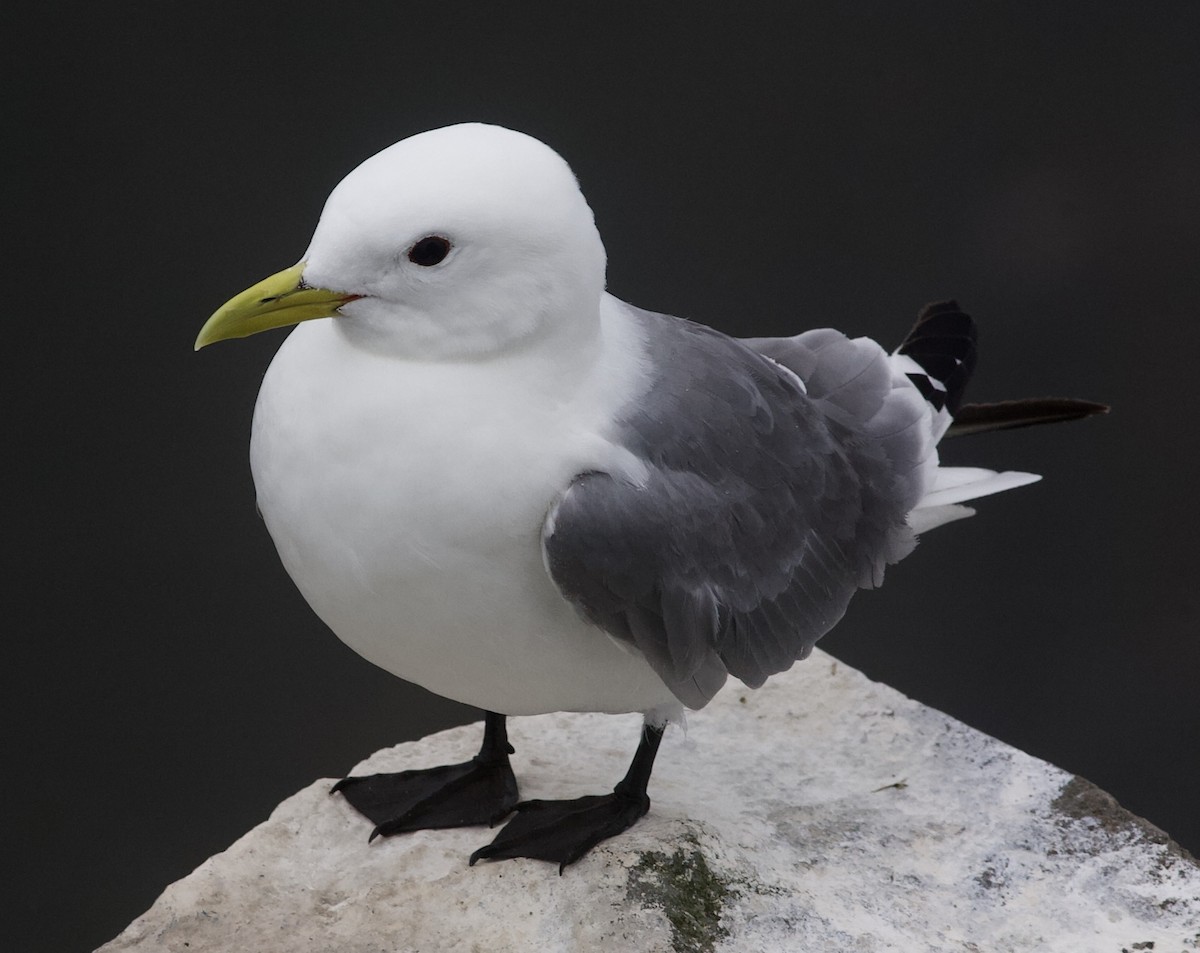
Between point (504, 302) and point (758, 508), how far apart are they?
23.7 inches

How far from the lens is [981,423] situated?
10.9 ft

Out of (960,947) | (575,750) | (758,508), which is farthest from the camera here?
(575,750)

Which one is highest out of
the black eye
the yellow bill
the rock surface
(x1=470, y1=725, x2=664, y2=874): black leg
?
the black eye

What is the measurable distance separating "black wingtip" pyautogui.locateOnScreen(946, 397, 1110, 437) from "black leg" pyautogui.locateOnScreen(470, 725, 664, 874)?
934mm

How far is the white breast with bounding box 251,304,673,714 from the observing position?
2.35 metres

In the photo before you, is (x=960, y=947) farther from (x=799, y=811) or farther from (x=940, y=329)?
(x=940, y=329)

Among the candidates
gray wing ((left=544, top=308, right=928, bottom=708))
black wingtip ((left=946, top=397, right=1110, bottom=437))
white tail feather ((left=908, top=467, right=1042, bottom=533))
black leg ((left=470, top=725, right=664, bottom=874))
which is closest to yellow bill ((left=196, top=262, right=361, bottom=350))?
gray wing ((left=544, top=308, right=928, bottom=708))

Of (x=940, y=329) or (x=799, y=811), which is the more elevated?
(x=940, y=329)

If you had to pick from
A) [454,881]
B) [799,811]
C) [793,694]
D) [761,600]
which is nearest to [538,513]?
[761,600]

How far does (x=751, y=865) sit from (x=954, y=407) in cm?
102

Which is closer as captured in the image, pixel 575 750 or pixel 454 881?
pixel 454 881

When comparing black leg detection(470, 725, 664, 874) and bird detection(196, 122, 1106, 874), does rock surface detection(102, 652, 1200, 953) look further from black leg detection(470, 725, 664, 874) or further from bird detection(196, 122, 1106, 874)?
bird detection(196, 122, 1106, 874)

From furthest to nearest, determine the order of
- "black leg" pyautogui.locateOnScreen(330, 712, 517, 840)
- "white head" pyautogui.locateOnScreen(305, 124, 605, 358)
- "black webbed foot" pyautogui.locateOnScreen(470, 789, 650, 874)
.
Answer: "black leg" pyautogui.locateOnScreen(330, 712, 517, 840)
"black webbed foot" pyautogui.locateOnScreen(470, 789, 650, 874)
"white head" pyautogui.locateOnScreen(305, 124, 605, 358)

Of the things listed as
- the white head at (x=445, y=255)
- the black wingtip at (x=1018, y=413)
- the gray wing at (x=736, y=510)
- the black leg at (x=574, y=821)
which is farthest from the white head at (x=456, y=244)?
the black wingtip at (x=1018, y=413)
